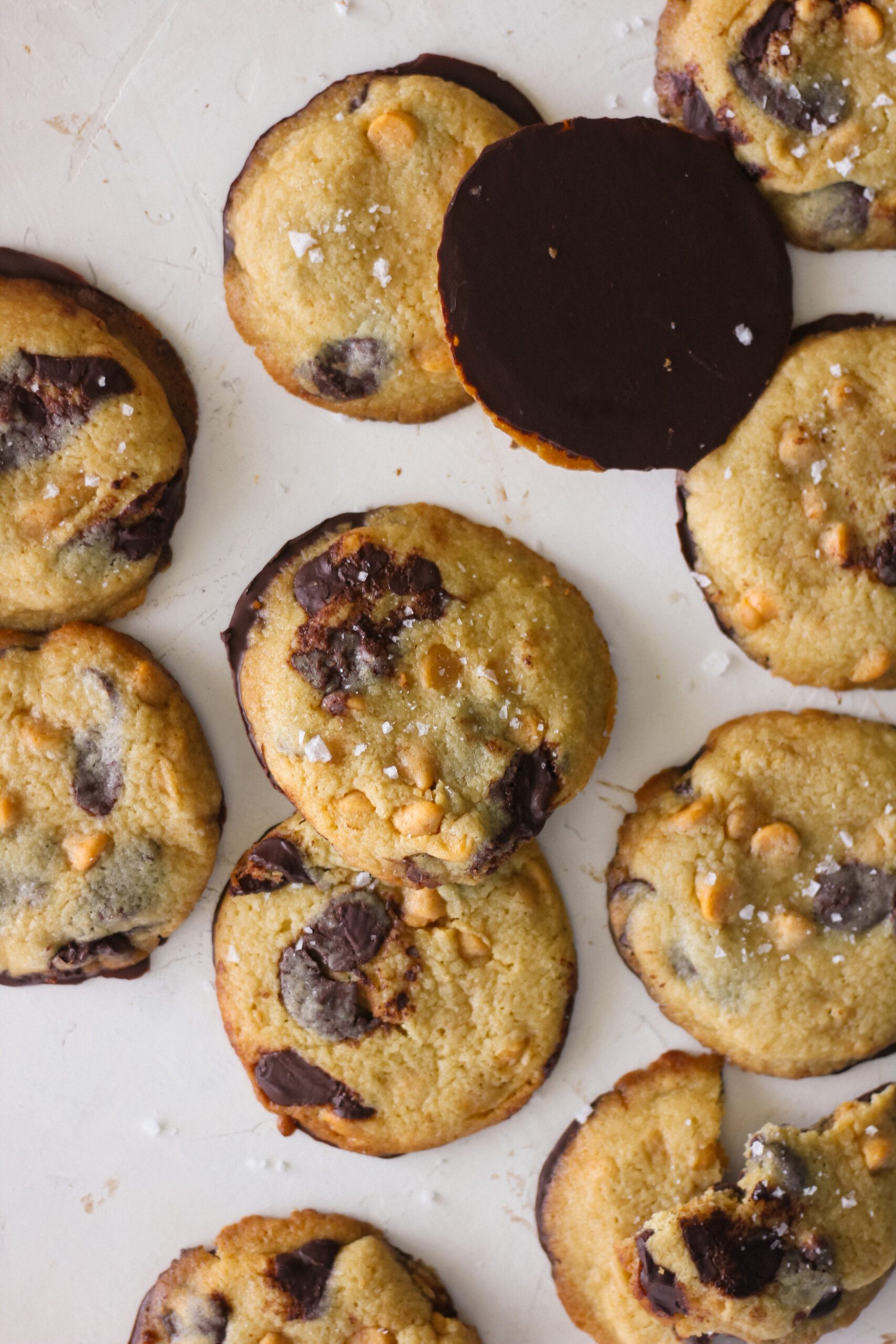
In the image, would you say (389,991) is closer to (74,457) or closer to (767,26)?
(74,457)

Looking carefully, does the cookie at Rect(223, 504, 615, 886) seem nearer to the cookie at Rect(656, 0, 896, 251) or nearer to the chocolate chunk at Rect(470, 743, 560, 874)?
the chocolate chunk at Rect(470, 743, 560, 874)

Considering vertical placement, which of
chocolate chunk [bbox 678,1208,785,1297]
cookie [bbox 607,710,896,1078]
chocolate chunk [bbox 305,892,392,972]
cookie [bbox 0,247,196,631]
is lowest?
chocolate chunk [bbox 678,1208,785,1297]

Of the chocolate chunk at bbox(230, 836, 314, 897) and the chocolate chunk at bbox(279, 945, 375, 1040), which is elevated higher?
the chocolate chunk at bbox(230, 836, 314, 897)

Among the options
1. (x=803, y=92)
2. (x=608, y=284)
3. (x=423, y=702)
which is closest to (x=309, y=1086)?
(x=423, y=702)

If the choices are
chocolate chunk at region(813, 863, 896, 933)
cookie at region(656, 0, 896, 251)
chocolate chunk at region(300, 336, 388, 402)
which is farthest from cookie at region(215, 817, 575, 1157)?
cookie at region(656, 0, 896, 251)

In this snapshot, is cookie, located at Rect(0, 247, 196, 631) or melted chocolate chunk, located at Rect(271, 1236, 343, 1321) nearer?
cookie, located at Rect(0, 247, 196, 631)
